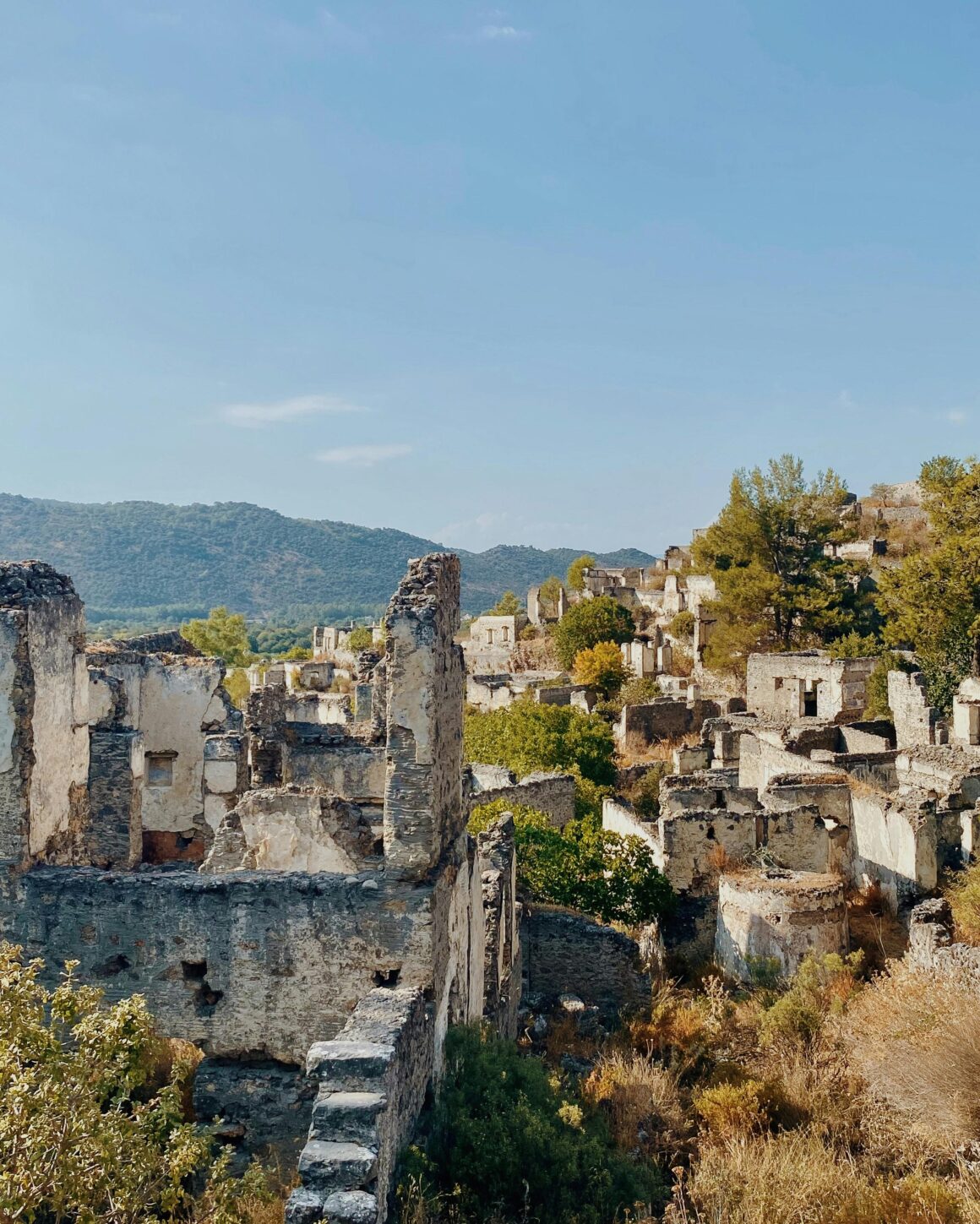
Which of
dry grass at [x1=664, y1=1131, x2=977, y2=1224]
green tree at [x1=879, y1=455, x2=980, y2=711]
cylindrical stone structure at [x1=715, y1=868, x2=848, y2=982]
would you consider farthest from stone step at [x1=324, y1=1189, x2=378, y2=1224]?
green tree at [x1=879, y1=455, x2=980, y2=711]

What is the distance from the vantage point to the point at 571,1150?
6012 millimetres

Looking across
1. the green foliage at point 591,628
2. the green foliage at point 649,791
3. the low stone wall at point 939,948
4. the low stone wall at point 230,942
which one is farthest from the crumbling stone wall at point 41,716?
the green foliage at point 591,628

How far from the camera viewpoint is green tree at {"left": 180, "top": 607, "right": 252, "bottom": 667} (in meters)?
47.9

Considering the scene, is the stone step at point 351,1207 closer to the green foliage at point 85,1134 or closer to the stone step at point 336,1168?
the stone step at point 336,1168

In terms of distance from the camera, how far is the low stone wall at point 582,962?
38.9ft

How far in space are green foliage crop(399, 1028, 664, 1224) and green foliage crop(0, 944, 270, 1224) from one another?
1077 mm

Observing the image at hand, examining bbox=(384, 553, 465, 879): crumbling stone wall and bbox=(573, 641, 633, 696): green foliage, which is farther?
bbox=(573, 641, 633, 696): green foliage

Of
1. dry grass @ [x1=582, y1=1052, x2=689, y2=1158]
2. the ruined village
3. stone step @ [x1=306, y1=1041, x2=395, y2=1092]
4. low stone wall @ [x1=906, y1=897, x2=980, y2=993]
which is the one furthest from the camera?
low stone wall @ [x1=906, y1=897, x2=980, y2=993]

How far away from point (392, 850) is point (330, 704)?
18.3m

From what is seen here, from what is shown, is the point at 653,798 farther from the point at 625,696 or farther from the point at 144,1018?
the point at 144,1018

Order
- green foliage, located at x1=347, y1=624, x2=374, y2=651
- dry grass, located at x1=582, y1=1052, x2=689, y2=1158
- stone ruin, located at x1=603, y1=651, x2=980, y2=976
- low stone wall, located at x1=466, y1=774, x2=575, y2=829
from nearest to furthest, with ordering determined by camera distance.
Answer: dry grass, located at x1=582, y1=1052, x2=689, y2=1158
stone ruin, located at x1=603, y1=651, x2=980, y2=976
low stone wall, located at x1=466, y1=774, x2=575, y2=829
green foliage, located at x1=347, y1=624, x2=374, y2=651

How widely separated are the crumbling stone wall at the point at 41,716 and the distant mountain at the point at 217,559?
139149 mm

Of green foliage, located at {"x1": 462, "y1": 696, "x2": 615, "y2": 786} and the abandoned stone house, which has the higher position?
the abandoned stone house

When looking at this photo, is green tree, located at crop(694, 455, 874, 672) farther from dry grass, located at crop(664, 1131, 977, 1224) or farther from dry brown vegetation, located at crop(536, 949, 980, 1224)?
dry grass, located at crop(664, 1131, 977, 1224)
